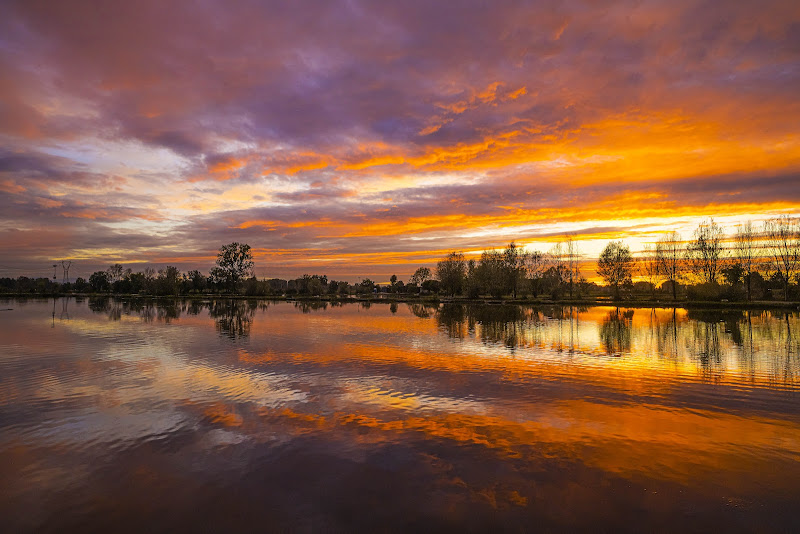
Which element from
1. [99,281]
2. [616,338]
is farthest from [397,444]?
[99,281]

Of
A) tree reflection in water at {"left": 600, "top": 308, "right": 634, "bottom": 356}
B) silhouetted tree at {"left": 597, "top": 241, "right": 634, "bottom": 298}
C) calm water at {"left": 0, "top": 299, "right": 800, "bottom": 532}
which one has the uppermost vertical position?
silhouetted tree at {"left": 597, "top": 241, "right": 634, "bottom": 298}

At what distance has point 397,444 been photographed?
10.0 m

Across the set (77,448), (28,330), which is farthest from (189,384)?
(28,330)

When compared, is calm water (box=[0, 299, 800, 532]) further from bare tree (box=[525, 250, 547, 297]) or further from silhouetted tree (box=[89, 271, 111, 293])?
silhouetted tree (box=[89, 271, 111, 293])

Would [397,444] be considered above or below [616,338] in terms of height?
above

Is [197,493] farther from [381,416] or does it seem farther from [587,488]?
[587,488]

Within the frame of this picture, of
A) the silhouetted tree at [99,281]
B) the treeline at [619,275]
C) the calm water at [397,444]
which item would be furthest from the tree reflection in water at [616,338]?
the silhouetted tree at [99,281]

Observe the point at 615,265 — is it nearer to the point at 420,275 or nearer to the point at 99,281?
the point at 420,275

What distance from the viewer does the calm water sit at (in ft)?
23.6

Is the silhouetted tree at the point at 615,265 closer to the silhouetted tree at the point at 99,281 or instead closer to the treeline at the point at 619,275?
the treeline at the point at 619,275

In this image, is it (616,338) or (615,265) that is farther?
(615,265)


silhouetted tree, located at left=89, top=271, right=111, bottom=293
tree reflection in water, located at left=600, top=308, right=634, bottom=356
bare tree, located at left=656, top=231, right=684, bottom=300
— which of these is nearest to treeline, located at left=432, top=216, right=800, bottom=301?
bare tree, located at left=656, top=231, right=684, bottom=300

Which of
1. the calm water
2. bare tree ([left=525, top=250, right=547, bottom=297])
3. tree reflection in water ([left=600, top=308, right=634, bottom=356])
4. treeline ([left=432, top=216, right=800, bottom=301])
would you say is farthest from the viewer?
bare tree ([left=525, top=250, right=547, bottom=297])

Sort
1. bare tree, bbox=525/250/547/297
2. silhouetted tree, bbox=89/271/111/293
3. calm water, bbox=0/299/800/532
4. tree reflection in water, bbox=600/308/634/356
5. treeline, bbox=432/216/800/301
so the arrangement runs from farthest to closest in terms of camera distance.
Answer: silhouetted tree, bbox=89/271/111/293 → bare tree, bbox=525/250/547/297 → treeline, bbox=432/216/800/301 → tree reflection in water, bbox=600/308/634/356 → calm water, bbox=0/299/800/532
